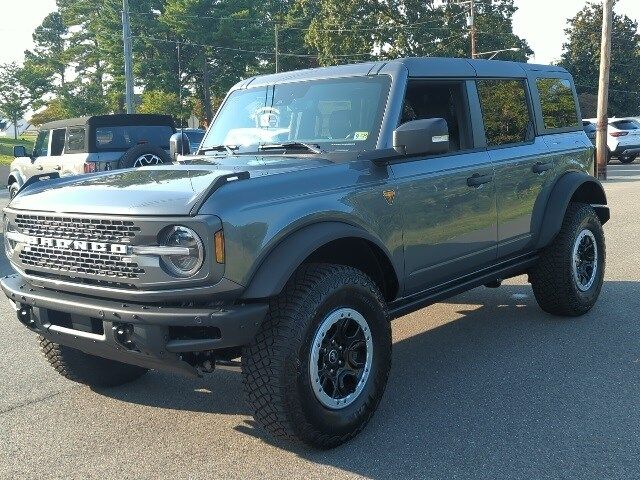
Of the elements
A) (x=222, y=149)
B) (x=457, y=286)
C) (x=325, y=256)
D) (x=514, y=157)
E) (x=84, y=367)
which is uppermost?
(x=222, y=149)

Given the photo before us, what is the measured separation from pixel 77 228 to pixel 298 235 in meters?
1.09

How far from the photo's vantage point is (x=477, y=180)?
4750 mm

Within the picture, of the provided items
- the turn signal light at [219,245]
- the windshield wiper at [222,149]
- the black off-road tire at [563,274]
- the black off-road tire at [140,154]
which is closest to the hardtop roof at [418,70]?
the windshield wiper at [222,149]

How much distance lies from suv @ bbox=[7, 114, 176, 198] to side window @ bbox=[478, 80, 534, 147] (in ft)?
24.1

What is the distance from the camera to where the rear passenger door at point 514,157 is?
5.06m

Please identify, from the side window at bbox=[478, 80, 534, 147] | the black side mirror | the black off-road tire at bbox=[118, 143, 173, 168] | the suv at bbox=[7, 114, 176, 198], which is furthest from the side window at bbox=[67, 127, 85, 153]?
the side window at bbox=[478, 80, 534, 147]

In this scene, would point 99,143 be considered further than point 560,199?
Yes

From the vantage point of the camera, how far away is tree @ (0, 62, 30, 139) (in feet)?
212

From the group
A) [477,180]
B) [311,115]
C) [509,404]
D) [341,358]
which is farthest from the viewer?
[477,180]

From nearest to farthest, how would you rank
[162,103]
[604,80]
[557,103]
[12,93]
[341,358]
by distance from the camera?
[341,358] → [557,103] → [604,80] → [162,103] → [12,93]

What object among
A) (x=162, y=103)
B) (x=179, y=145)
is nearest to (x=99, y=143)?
(x=179, y=145)

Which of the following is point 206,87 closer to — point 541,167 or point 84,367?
point 541,167

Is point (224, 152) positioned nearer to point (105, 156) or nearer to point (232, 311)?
point (232, 311)

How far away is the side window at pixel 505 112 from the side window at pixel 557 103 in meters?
0.27
